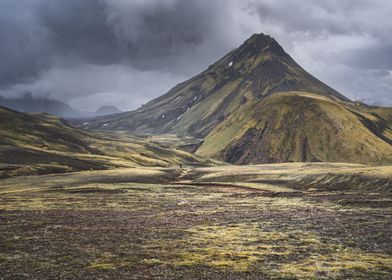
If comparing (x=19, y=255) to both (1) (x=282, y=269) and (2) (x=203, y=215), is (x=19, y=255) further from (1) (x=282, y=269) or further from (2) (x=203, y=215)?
(2) (x=203, y=215)

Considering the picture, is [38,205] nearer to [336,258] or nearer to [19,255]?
[19,255]

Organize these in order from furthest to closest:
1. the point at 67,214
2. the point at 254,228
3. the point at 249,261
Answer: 1. the point at 67,214
2. the point at 254,228
3. the point at 249,261

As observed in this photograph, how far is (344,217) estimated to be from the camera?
61781mm

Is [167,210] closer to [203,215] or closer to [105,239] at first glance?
[203,215]

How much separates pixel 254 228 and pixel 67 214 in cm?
3069

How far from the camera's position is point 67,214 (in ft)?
219

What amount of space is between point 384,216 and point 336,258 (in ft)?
88.8

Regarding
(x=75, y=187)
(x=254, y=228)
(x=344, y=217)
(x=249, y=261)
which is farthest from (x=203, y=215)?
(x=75, y=187)

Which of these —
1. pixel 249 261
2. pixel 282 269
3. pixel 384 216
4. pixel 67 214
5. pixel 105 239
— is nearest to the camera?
pixel 282 269

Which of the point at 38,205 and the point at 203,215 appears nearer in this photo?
the point at 203,215

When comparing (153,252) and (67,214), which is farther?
(67,214)

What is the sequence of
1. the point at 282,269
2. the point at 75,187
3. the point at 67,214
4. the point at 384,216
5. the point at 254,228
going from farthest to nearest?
1. the point at 75,187
2. the point at 67,214
3. the point at 384,216
4. the point at 254,228
5. the point at 282,269

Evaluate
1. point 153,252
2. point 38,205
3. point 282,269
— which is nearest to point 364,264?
point 282,269

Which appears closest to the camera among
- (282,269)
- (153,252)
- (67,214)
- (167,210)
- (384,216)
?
(282,269)
